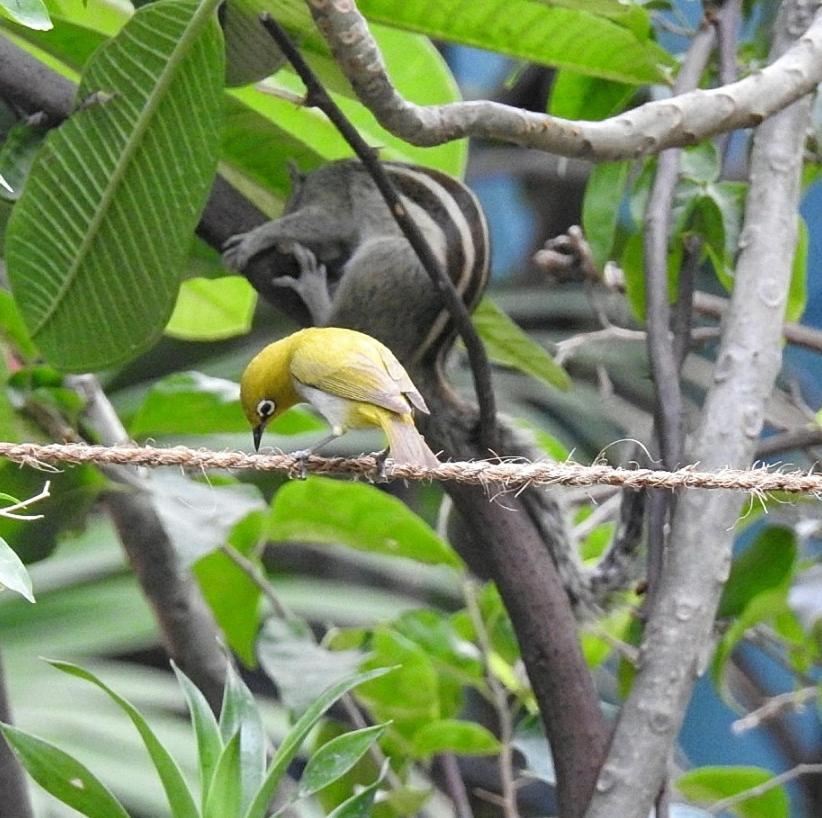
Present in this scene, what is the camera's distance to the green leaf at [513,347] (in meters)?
1.13

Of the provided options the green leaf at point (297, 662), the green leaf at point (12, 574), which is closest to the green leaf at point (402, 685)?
the green leaf at point (297, 662)

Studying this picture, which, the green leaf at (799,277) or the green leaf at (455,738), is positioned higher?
the green leaf at (799,277)

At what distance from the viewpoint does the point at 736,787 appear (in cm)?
114

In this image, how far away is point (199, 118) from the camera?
854 millimetres

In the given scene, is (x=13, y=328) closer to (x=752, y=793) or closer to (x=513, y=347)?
(x=513, y=347)

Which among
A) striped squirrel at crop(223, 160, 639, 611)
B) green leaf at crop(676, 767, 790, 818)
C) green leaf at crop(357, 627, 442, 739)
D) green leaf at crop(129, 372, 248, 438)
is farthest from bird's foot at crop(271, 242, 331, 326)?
green leaf at crop(676, 767, 790, 818)

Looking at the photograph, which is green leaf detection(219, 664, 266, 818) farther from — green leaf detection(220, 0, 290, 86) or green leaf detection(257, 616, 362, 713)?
green leaf detection(220, 0, 290, 86)

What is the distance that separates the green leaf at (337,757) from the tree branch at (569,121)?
0.38 m

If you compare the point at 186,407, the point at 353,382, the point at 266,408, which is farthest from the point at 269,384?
the point at 186,407

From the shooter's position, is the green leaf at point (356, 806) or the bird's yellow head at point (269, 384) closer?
the green leaf at point (356, 806)

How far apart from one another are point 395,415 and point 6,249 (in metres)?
0.35

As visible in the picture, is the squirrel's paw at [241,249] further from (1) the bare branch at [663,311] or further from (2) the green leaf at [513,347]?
(1) the bare branch at [663,311]

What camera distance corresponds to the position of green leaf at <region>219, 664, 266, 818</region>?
0.78 meters

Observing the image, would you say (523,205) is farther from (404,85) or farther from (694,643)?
(694,643)
